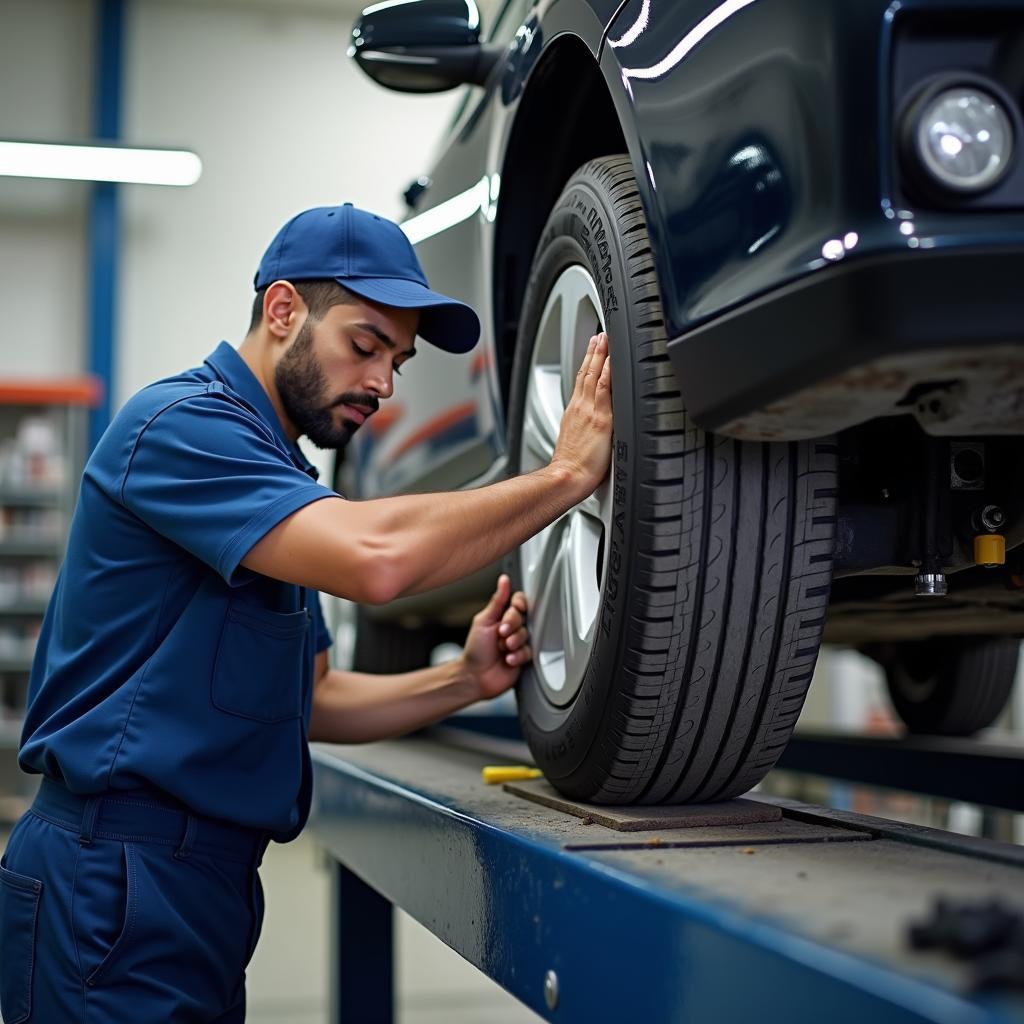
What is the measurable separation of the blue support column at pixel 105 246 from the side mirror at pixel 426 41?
20.6ft

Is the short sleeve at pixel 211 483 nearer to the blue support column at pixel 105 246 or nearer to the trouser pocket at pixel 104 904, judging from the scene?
the trouser pocket at pixel 104 904

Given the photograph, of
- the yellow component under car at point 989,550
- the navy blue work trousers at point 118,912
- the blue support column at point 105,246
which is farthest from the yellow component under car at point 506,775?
the blue support column at point 105,246

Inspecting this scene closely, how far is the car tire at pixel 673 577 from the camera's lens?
3.72ft

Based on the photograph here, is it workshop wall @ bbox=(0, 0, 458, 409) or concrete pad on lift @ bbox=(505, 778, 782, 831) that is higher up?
workshop wall @ bbox=(0, 0, 458, 409)

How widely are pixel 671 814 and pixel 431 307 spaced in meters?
0.70

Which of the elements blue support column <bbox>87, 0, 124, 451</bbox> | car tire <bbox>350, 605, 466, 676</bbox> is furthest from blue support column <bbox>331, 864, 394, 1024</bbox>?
blue support column <bbox>87, 0, 124, 451</bbox>

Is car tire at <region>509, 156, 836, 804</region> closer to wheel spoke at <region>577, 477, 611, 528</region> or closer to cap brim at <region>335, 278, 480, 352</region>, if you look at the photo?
wheel spoke at <region>577, 477, 611, 528</region>

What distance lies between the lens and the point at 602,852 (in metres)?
1.08

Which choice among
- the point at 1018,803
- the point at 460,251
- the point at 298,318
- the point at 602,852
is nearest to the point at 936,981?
the point at 602,852

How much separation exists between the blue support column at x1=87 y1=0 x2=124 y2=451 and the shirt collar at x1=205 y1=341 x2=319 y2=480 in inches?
257

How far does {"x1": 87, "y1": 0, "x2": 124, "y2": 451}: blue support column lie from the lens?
787cm

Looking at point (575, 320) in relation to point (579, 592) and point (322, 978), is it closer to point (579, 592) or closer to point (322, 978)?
point (579, 592)

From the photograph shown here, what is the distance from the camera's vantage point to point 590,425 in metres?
1.27

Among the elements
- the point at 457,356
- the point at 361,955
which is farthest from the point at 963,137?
the point at 361,955
